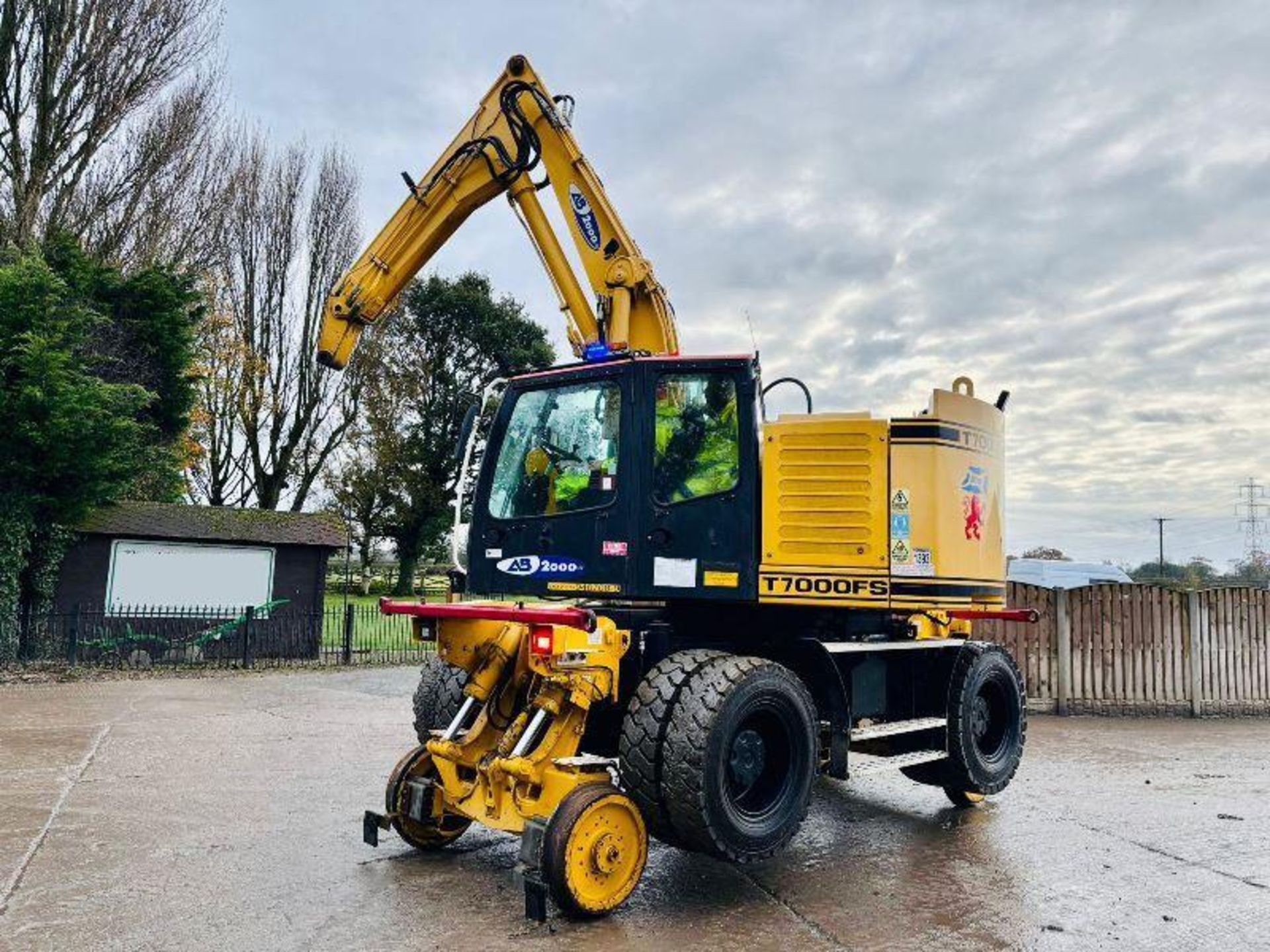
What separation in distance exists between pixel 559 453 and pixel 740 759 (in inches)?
81.5

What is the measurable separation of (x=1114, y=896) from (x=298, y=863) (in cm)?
429

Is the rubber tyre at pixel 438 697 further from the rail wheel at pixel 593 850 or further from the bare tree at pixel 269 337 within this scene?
the bare tree at pixel 269 337

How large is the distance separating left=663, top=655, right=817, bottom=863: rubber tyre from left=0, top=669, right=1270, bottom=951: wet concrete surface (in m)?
Answer: 0.35

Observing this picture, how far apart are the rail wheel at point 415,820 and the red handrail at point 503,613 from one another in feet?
2.56

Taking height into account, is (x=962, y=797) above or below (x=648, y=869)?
above

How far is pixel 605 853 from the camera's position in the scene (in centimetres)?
441

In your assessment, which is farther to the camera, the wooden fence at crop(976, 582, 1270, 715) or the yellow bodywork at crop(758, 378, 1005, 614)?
the wooden fence at crop(976, 582, 1270, 715)

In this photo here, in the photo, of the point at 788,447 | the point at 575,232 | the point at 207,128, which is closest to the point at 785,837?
the point at 788,447

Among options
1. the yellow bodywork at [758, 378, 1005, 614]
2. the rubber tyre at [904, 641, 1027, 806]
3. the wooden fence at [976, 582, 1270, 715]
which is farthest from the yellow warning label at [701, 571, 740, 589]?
the wooden fence at [976, 582, 1270, 715]

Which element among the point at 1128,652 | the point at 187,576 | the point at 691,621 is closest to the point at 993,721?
the point at 691,621

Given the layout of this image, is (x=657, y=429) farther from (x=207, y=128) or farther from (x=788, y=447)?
(x=207, y=128)

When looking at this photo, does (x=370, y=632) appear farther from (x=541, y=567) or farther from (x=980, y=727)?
(x=980, y=727)

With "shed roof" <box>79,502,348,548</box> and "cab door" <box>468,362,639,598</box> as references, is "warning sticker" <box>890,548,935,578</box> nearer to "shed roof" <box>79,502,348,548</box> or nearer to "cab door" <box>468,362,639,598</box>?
"cab door" <box>468,362,639,598</box>

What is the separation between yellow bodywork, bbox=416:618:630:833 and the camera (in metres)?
4.62
